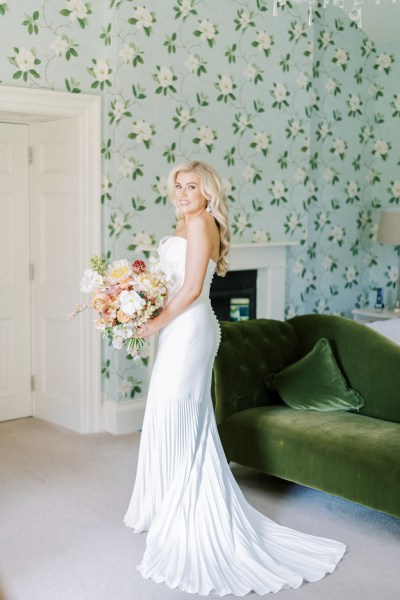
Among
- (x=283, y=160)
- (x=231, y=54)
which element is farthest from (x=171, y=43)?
(x=283, y=160)

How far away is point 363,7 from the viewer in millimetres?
6531

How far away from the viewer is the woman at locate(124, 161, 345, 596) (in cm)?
339

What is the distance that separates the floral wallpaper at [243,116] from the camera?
5.11m

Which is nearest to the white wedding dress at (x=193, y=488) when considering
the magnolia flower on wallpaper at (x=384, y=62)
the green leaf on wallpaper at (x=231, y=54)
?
the green leaf on wallpaper at (x=231, y=54)

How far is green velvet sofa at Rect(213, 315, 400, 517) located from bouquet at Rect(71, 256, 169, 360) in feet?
3.44

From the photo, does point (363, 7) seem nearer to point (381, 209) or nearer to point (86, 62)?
point (381, 209)

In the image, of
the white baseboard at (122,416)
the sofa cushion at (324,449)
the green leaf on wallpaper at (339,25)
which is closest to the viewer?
the sofa cushion at (324,449)

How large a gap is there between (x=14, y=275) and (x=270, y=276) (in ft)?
6.21

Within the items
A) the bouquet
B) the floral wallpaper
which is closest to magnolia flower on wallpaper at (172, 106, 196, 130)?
the floral wallpaper

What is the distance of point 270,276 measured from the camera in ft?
20.4

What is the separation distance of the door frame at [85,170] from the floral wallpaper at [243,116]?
67 millimetres

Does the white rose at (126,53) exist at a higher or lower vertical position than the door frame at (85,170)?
higher

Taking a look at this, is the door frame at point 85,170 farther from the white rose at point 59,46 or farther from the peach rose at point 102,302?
the peach rose at point 102,302

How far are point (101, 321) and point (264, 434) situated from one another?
1238 mm
